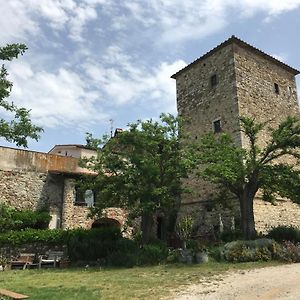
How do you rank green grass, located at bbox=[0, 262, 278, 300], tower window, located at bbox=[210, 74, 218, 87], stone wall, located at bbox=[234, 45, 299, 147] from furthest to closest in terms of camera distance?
tower window, located at bbox=[210, 74, 218, 87] < stone wall, located at bbox=[234, 45, 299, 147] < green grass, located at bbox=[0, 262, 278, 300]

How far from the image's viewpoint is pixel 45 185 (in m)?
21.9

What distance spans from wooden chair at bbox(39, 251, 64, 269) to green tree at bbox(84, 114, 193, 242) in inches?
106

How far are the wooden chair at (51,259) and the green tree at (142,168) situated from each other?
2.69 m

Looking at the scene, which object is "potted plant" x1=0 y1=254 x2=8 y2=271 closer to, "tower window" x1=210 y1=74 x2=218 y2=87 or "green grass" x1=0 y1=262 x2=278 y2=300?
"green grass" x1=0 y1=262 x2=278 y2=300

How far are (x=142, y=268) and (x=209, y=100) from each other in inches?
512

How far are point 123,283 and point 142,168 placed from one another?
6431 mm

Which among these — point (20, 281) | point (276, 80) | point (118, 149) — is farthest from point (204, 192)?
point (20, 281)

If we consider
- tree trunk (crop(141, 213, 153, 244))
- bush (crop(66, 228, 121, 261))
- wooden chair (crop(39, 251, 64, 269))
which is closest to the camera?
wooden chair (crop(39, 251, 64, 269))

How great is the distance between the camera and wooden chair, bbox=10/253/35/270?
15852mm

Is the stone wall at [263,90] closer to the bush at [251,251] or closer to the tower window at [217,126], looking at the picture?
the tower window at [217,126]

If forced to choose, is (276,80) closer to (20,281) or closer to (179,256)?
(179,256)

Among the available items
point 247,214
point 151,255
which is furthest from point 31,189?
point 247,214

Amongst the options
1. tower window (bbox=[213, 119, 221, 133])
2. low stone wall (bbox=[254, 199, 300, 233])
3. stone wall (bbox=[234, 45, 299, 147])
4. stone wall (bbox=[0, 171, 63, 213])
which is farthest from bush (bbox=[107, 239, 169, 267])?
tower window (bbox=[213, 119, 221, 133])

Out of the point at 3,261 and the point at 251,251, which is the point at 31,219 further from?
the point at 251,251
